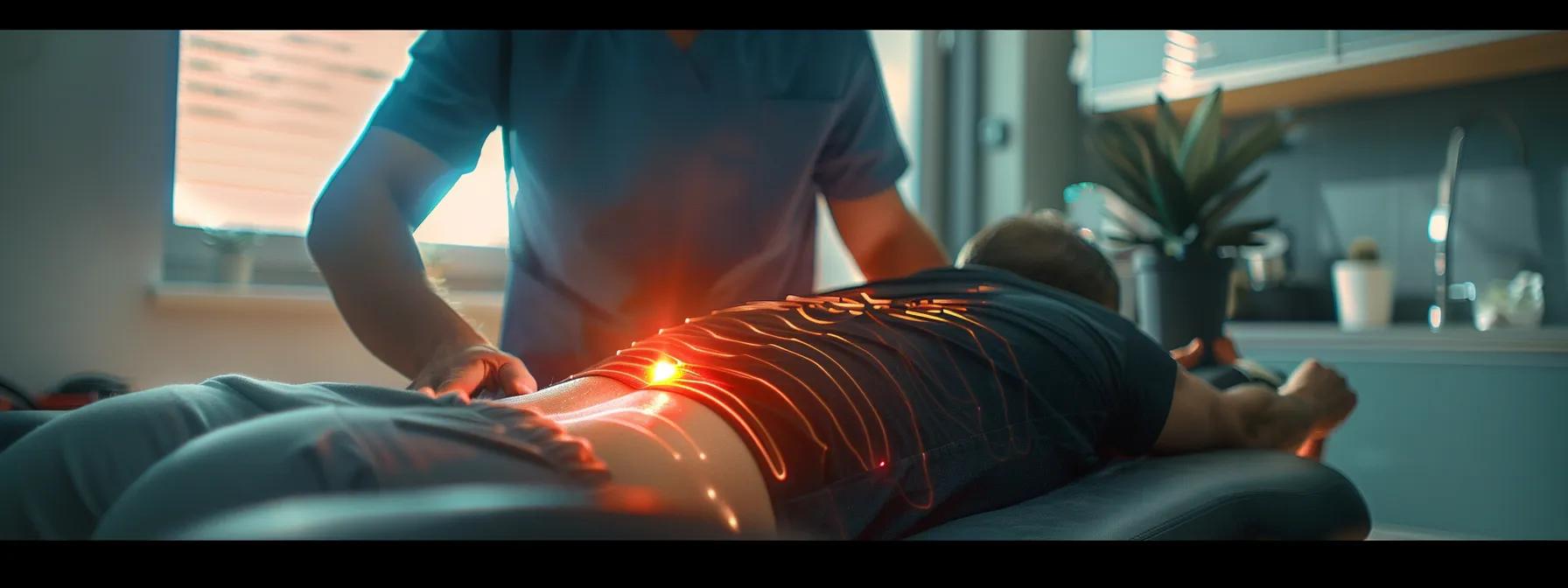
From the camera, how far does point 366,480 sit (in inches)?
13.6

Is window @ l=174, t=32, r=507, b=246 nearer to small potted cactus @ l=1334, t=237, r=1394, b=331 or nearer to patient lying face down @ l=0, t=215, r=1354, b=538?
patient lying face down @ l=0, t=215, r=1354, b=538

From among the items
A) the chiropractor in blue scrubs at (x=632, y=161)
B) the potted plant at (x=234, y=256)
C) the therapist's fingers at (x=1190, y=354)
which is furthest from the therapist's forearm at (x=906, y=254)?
the potted plant at (x=234, y=256)

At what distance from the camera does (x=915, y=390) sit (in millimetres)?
629

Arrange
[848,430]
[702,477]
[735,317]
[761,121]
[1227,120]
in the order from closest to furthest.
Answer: [702,477], [848,430], [735,317], [761,121], [1227,120]

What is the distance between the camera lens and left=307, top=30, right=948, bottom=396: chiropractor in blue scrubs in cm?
91

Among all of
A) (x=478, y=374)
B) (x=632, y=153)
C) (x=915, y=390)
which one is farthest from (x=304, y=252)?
(x=915, y=390)

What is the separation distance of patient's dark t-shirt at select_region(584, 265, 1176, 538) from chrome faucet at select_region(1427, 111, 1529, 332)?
5.51 ft

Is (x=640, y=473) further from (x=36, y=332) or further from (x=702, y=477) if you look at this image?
(x=36, y=332)

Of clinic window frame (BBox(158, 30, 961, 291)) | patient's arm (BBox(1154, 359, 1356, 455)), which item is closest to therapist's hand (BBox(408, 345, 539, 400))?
clinic window frame (BBox(158, 30, 961, 291))

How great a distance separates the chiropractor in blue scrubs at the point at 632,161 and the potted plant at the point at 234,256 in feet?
2.45

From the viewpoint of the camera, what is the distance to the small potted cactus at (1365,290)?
6.65ft

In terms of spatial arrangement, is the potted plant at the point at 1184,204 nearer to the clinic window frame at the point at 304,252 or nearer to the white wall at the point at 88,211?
the clinic window frame at the point at 304,252

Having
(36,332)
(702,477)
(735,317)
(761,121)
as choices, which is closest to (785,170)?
(761,121)
